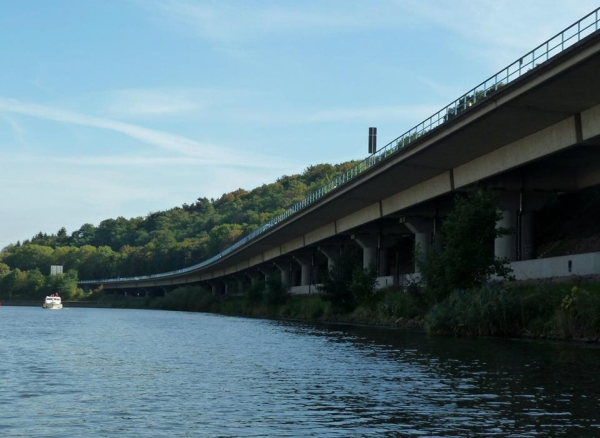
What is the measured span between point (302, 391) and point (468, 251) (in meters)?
30.2

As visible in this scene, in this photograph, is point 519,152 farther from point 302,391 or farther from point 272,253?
point 272,253

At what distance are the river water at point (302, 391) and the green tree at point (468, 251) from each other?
12698 mm

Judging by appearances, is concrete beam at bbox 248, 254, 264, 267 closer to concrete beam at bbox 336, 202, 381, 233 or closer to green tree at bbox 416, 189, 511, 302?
concrete beam at bbox 336, 202, 381, 233

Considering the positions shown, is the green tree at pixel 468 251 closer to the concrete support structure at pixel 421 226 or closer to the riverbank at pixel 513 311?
the riverbank at pixel 513 311

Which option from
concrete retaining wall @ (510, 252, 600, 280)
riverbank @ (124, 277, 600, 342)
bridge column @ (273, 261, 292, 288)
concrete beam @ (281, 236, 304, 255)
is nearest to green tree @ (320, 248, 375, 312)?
riverbank @ (124, 277, 600, 342)

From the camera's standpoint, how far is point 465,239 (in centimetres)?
5047

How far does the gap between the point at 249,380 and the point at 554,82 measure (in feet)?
76.0

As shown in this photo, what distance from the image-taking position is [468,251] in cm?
5000

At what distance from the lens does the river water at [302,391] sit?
15930mm

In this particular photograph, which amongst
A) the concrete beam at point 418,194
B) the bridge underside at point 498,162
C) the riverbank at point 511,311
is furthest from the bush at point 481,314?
the concrete beam at point 418,194

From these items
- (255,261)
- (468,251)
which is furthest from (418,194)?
(255,261)

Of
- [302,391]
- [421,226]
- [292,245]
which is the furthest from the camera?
[292,245]

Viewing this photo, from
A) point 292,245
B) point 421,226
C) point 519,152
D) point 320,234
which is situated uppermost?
point 519,152

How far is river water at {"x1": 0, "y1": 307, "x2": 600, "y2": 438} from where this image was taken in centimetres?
1593
